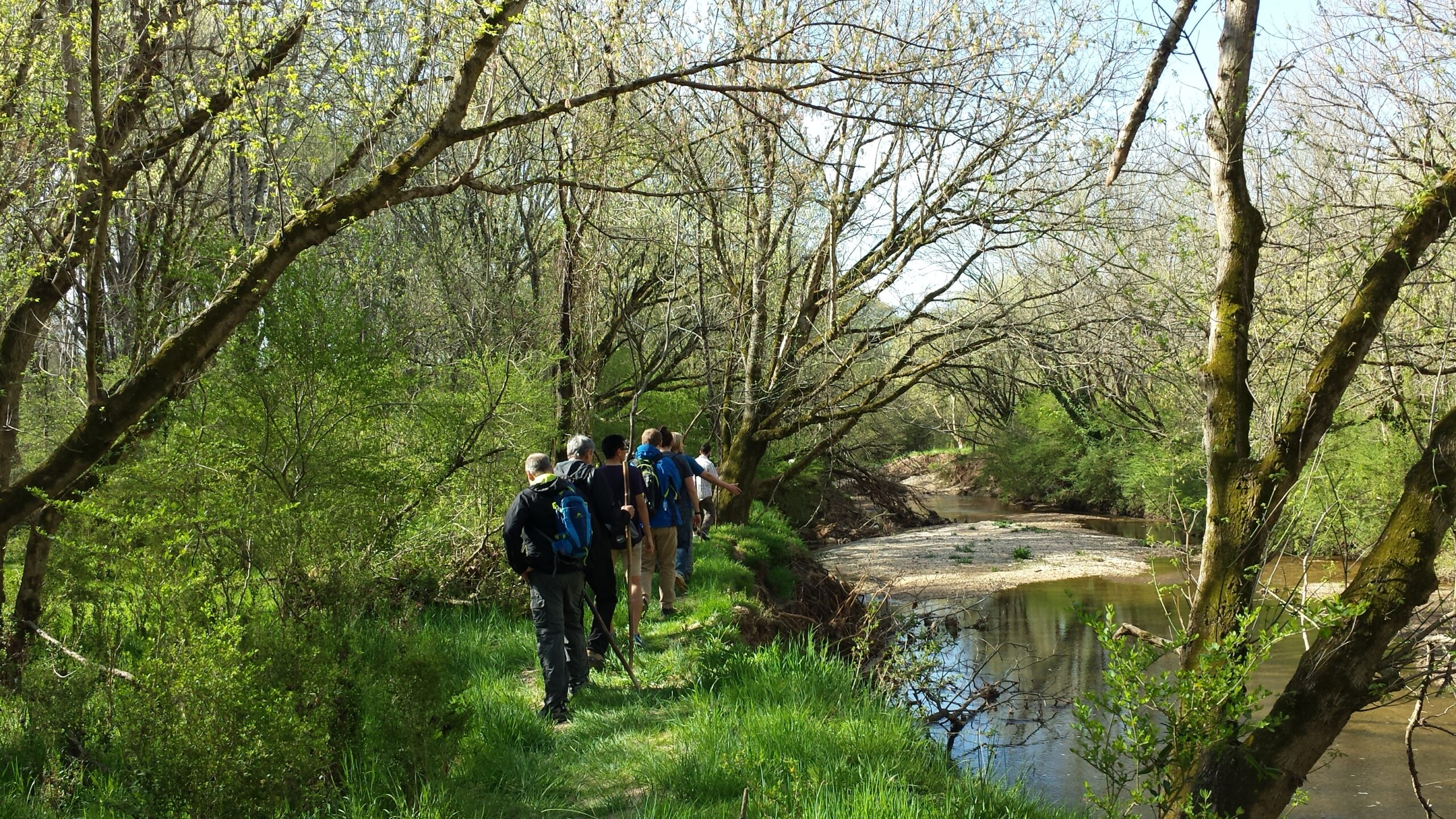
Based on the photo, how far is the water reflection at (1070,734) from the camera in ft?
29.6

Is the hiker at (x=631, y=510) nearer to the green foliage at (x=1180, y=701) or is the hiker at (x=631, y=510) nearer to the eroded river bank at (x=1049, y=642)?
the eroded river bank at (x=1049, y=642)

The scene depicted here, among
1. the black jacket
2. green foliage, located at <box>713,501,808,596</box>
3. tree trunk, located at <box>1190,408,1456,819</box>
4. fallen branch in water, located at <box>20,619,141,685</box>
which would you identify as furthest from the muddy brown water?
fallen branch in water, located at <box>20,619,141,685</box>

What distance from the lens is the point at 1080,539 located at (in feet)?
88.8

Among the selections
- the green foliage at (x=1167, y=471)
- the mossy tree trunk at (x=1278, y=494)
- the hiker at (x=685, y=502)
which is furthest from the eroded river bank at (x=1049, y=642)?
the hiker at (x=685, y=502)

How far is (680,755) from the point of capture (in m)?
5.64

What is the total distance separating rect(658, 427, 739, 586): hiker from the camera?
33.0ft

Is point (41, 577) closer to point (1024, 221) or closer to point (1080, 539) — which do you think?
point (1024, 221)

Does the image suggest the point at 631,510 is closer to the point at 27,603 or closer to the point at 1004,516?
the point at 27,603

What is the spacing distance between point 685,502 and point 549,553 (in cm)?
394

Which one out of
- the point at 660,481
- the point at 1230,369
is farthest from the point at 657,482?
the point at 1230,369

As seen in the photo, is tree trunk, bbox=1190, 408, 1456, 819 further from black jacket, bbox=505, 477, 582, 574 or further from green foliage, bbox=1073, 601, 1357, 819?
black jacket, bbox=505, 477, 582, 574

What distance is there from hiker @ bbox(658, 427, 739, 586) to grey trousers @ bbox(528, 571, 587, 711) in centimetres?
308

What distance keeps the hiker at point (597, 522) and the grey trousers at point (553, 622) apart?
1.25 feet

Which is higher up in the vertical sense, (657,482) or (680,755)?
(657,482)
